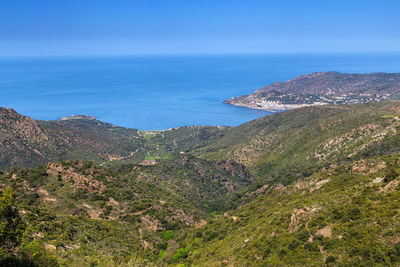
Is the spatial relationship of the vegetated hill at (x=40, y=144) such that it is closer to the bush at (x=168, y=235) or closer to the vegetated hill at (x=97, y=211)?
the vegetated hill at (x=97, y=211)

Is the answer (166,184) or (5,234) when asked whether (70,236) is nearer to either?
(5,234)

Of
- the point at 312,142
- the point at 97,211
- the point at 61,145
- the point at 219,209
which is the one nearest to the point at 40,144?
the point at 61,145

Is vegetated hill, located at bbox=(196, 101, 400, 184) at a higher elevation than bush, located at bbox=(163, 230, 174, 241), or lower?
higher

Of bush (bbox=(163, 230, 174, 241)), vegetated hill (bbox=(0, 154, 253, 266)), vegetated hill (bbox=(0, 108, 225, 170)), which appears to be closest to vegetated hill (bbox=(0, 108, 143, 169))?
vegetated hill (bbox=(0, 108, 225, 170))

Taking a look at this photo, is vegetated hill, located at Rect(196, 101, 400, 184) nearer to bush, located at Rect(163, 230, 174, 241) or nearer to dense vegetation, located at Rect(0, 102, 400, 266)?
dense vegetation, located at Rect(0, 102, 400, 266)

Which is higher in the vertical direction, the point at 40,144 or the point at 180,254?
the point at 40,144

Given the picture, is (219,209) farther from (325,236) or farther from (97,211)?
(325,236)
